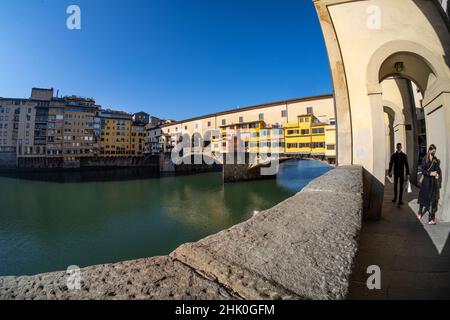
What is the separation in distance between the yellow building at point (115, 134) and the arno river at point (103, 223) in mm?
36142

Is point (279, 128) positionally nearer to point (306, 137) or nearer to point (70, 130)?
point (306, 137)

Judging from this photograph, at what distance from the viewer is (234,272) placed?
1.12 metres

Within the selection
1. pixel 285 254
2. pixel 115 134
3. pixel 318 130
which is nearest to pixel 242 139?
pixel 318 130

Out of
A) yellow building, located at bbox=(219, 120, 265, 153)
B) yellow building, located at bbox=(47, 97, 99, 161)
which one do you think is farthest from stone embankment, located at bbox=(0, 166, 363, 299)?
yellow building, located at bbox=(47, 97, 99, 161)

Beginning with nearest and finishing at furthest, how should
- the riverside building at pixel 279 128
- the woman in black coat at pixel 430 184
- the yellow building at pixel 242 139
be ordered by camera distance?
1. the woman in black coat at pixel 430 184
2. the riverside building at pixel 279 128
3. the yellow building at pixel 242 139

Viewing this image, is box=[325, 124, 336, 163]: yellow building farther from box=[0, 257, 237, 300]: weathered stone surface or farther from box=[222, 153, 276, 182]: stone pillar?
box=[0, 257, 237, 300]: weathered stone surface

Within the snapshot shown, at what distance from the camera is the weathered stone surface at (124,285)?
969mm

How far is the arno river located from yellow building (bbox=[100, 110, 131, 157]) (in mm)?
36142

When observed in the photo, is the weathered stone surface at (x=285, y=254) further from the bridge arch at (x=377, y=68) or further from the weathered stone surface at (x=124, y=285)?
the bridge arch at (x=377, y=68)

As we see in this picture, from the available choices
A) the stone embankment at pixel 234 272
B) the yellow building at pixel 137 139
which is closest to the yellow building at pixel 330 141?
the stone embankment at pixel 234 272

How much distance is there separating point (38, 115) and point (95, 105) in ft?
46.3
